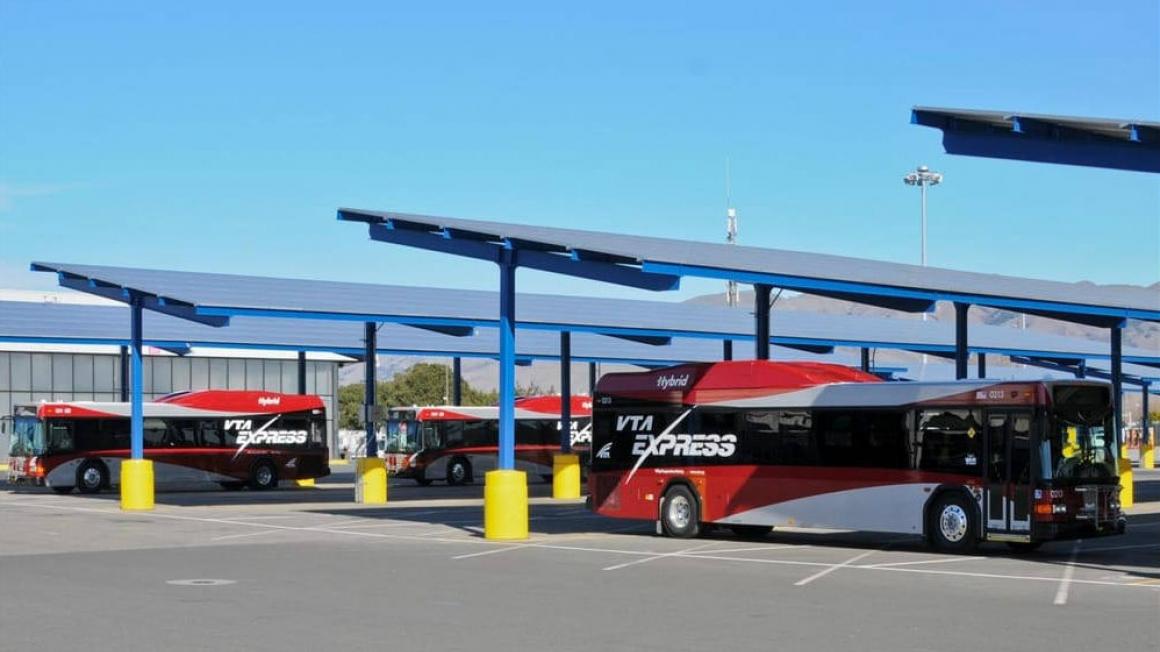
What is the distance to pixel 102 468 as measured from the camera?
146ft

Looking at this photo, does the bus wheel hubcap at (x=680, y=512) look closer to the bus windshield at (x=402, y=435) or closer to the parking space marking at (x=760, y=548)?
the parking space marking at (x=760, y=548)

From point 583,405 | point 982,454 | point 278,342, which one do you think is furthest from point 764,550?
point 583,405

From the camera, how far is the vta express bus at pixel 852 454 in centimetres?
2095

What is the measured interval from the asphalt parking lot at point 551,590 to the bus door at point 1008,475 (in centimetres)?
50

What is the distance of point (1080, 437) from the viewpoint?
21.3 meters

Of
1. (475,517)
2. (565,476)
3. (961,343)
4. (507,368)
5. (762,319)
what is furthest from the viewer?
(565,476)

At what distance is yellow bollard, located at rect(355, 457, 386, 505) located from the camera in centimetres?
3600

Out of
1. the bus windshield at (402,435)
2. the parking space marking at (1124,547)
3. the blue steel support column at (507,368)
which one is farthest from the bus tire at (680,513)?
→ the bus windshield at (402,435)

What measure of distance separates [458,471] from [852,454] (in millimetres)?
29624

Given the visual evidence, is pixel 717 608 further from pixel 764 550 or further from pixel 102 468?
pixel 102 468

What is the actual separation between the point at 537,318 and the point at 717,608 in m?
25.4

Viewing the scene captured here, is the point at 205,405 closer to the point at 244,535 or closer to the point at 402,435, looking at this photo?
the point at 402,435

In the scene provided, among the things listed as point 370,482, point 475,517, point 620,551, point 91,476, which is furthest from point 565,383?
point 620,551

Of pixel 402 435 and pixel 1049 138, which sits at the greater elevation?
pixel 1049 138
